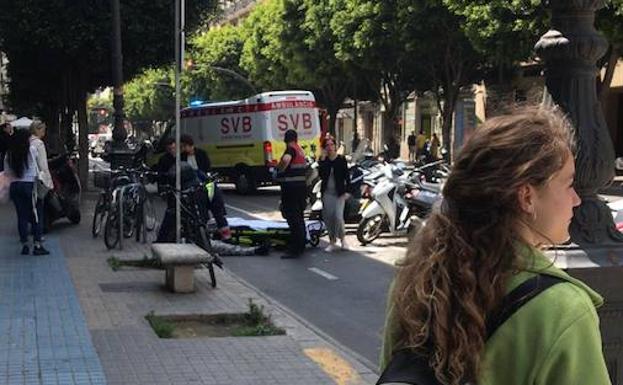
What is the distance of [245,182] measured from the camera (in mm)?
22297

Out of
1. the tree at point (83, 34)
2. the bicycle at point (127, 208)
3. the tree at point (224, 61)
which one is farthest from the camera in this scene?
the tree at point (224, 61)

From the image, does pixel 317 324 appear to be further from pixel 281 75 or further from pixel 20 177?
pixel 281 75

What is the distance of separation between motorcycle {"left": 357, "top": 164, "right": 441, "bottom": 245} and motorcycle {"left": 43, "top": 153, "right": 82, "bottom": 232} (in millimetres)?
4871

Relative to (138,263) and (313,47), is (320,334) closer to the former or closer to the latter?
(138,263)

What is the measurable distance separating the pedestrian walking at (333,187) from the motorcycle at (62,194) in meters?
4.45

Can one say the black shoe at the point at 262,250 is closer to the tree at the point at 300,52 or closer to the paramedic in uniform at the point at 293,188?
the paramedic in uniform at the point at 293,188

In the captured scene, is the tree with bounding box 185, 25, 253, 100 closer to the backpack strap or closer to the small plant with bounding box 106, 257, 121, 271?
the small plant with bounding box 106, 257, 121, 271

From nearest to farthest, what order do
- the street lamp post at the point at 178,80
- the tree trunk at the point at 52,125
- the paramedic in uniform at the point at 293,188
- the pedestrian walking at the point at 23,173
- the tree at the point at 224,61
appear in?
the street lamp post at the point at 178,80, the pedestrian walking at the point at 23,173, the paramedic in uniform at the point at 293,188, the tree trunk at the point at 52,125, the tree at the point at 224,61

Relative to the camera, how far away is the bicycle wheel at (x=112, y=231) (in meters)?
11.2

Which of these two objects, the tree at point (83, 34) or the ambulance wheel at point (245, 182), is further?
the ambulance wheel at point (245, 182)

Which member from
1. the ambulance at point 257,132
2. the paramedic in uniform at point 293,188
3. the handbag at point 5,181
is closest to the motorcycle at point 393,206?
the paramedic in uniform at point 293,188

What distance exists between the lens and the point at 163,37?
20578 mm

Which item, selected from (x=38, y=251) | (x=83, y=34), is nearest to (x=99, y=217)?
(x=38, y=251)

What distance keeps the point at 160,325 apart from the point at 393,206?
6400mm
